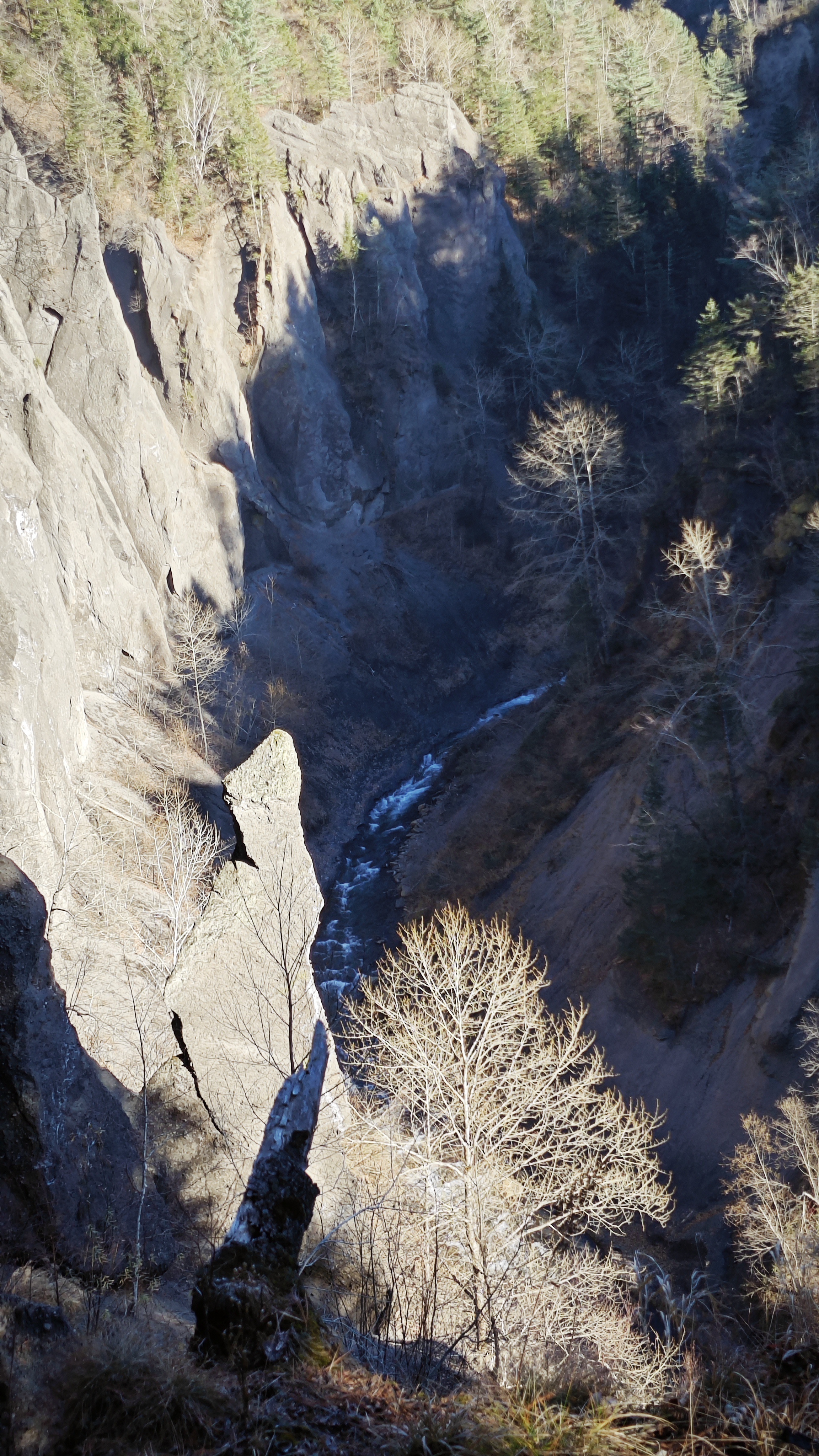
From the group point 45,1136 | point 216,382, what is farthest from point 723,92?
point 45,1136

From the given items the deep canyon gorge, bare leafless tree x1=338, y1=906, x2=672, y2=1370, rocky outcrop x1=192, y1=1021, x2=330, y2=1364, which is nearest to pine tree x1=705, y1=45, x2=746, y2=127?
the deep canyon gorge

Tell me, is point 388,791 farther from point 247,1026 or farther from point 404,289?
point 404,289

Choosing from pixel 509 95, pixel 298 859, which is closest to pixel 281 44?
pixel 509 95

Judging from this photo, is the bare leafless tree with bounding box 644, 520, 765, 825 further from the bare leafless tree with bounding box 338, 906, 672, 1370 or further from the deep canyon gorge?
the bare leafless tree with bounding box 338, 906, 672, 1370

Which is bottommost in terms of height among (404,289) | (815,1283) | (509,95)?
(815,1283)

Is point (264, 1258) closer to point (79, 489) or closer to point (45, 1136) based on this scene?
point (45, 1136)

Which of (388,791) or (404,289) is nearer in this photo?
(388,791)
